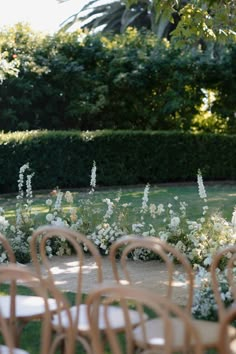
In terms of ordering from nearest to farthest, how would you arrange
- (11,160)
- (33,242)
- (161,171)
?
(33,242), (11,160), (161,171)

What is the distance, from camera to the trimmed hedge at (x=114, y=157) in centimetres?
1573

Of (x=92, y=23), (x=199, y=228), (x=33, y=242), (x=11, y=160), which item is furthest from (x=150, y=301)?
(x=92, y=23)

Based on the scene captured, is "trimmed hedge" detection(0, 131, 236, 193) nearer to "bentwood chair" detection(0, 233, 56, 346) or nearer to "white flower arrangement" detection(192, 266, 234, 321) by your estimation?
"white flower arrangement" detection(192, 266, 234, 321)

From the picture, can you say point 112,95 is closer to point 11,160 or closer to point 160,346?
point 11,160

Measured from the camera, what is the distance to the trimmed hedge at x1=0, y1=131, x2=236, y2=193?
15727 millimetres

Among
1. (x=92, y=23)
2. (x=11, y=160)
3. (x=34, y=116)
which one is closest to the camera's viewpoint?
(x=11, y=160)

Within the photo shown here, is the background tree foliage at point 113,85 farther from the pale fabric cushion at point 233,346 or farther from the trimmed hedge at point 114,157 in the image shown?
the pale fabric cushion at point 233,346

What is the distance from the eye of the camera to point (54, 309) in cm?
410

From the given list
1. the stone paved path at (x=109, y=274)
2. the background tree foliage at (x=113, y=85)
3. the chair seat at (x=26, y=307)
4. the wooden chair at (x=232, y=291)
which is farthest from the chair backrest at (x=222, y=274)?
the background tree foliage at (x=113, y=85)

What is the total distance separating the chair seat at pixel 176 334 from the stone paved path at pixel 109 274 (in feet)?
8.15

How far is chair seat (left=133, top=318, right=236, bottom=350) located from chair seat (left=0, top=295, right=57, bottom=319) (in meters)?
0.69

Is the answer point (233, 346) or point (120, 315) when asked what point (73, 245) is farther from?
point (233, 346)

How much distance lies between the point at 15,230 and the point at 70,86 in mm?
12258

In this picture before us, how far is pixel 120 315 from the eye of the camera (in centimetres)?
396
